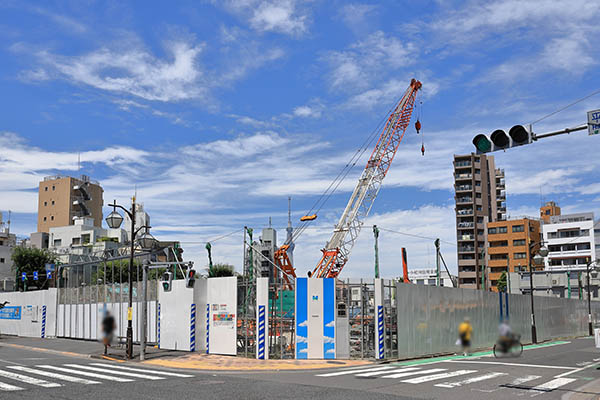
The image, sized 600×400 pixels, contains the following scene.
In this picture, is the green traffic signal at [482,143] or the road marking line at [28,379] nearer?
the green traffic signal at [482,143]

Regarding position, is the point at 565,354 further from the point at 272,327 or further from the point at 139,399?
the point at 139,399

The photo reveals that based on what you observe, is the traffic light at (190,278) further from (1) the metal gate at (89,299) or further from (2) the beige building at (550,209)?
(2) the beige building at (550,209)

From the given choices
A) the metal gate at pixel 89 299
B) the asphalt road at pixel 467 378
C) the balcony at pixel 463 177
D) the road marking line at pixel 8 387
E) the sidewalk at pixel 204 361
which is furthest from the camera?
the balcony at pixel 463 177

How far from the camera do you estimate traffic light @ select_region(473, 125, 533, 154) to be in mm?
8928

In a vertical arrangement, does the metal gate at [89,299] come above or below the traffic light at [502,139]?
below

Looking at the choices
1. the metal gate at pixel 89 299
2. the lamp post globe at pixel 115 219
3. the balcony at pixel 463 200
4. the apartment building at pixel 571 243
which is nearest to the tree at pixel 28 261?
the metal gate at pixel 89 299

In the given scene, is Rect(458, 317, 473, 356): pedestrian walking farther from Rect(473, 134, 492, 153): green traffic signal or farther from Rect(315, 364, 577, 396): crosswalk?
Rect(315, 364, 577, 396): crosswalk

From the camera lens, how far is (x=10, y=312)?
→ 67.0 m

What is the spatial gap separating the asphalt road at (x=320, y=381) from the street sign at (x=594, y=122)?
1349 centimetres

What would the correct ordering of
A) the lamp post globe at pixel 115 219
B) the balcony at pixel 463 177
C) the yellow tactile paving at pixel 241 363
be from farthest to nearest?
the balcony at pixel 463 177
the yellow tactile paving at pixel 241 363
the lamp post globe at pixel 115 219

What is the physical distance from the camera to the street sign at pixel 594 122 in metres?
10.5

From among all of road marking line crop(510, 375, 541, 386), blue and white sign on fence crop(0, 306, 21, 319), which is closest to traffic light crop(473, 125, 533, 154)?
road marking line crop(510, 375, 541, 386)

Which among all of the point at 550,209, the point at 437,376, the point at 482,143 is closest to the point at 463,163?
the point at 550,209

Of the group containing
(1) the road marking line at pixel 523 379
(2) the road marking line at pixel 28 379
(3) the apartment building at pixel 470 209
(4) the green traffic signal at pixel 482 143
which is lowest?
(1) the road marking line at pixel 523 379
